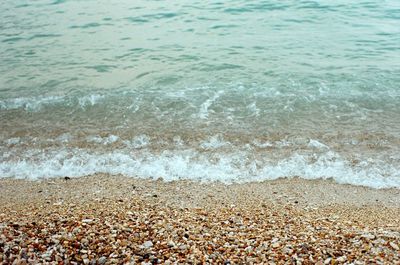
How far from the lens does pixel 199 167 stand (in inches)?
301

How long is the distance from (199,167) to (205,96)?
4.06m

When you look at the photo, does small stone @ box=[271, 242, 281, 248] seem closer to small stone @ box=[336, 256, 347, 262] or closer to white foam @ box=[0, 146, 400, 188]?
small stone @ box=[336, 256, 347, 262]

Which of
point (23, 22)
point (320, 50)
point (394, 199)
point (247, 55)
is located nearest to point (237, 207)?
point (394, 199)

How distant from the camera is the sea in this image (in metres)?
7.86

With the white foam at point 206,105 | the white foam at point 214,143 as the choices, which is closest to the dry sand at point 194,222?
the white foam at point 214,143

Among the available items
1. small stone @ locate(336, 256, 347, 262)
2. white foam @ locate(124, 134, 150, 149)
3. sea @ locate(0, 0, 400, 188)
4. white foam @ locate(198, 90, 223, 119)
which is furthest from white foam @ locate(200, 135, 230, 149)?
small stone @ locate(336, 256, 347, 262)

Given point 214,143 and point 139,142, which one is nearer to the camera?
point 214,143

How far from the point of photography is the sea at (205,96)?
7.86m

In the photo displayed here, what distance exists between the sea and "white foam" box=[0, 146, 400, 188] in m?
0.04

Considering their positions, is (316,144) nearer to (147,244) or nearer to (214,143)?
(214,143)

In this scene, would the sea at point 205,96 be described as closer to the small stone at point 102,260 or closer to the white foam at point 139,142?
the white foam at point 139,142

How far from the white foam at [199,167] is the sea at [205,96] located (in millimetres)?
37

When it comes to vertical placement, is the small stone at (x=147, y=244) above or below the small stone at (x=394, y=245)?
above

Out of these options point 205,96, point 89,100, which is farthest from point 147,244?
point 89,100
